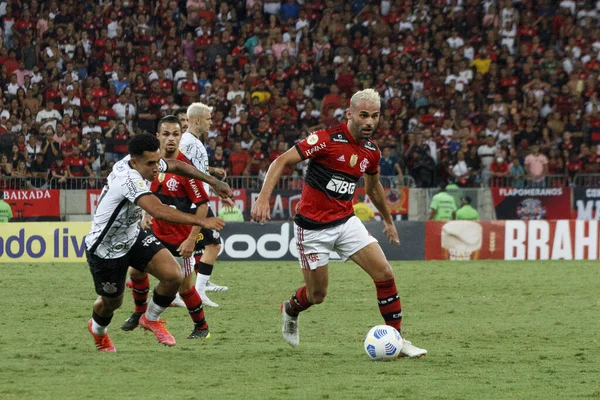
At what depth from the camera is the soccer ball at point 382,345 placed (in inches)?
343

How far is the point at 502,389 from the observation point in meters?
7.41

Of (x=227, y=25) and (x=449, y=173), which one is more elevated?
(x=227, y=25)

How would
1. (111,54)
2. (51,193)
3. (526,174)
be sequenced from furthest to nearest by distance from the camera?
(111,54), (526,174), (51,193)

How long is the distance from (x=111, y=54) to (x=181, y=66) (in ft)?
6.13

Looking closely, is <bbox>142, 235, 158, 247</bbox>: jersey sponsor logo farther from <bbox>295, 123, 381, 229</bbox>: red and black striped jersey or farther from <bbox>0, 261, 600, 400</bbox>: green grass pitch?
<bbox>295, 123, 381, 229</bbox>: red and black striped jersey

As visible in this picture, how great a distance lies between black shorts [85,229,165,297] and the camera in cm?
885

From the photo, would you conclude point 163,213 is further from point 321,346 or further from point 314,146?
point 321,346

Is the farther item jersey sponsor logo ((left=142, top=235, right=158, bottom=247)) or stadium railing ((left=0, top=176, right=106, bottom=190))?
stadium railing ((left=0, top=176, right=106, bottom=190))

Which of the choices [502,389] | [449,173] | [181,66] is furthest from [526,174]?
[502,389]

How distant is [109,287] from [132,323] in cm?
167

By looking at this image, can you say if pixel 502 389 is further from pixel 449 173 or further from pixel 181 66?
pixel 181 66

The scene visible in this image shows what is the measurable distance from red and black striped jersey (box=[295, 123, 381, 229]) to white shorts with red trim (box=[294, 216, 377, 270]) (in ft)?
0.22

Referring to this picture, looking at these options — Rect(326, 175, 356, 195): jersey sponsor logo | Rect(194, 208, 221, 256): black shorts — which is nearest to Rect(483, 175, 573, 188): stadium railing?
Rect(194, 208, 221, 256): black shorts

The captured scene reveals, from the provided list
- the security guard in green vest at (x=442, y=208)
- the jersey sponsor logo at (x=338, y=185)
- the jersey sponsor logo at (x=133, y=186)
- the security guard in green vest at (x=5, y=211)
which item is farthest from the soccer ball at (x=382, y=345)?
the security guard in green vest at (x=5, y=211)
